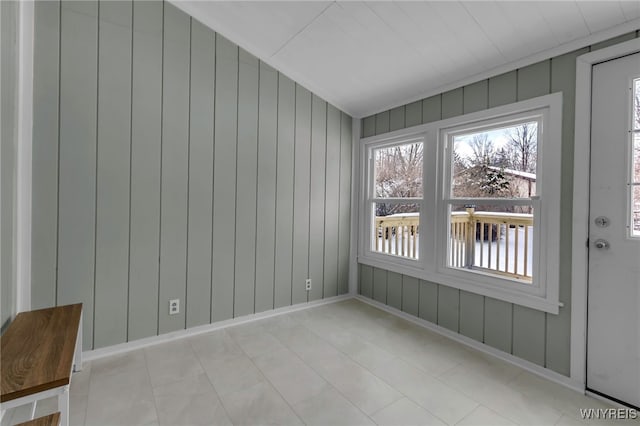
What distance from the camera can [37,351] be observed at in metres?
1.43

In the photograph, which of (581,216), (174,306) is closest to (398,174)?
(581,216)

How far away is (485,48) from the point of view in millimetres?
2309

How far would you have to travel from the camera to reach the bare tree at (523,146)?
7.68 feet

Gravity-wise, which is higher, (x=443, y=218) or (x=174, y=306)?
(x=443, y=218)

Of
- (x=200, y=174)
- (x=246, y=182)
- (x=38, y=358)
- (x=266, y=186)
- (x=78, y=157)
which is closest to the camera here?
(x=38, y=358)

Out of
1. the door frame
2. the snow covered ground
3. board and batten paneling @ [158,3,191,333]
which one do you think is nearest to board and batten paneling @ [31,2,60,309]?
board and batten paneling @ [158,3,191,333]

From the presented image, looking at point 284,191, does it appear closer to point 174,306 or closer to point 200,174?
point 200,174

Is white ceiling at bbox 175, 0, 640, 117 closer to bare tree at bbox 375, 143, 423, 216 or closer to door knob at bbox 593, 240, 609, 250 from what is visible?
bare tree at bbox 375, 143, 423, 216

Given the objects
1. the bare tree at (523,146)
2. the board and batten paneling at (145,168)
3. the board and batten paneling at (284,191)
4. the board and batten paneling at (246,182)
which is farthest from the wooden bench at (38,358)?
the bare tree at (523,146)

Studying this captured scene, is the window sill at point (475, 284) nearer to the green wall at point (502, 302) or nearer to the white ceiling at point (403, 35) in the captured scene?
the green wall at point (502, 302)

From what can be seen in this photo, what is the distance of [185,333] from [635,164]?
133 inches

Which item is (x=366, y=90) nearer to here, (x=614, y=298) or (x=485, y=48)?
(x=485, y=48)

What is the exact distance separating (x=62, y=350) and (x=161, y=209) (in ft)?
4.46

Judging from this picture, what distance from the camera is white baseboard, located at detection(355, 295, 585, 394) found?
2.09 meters
